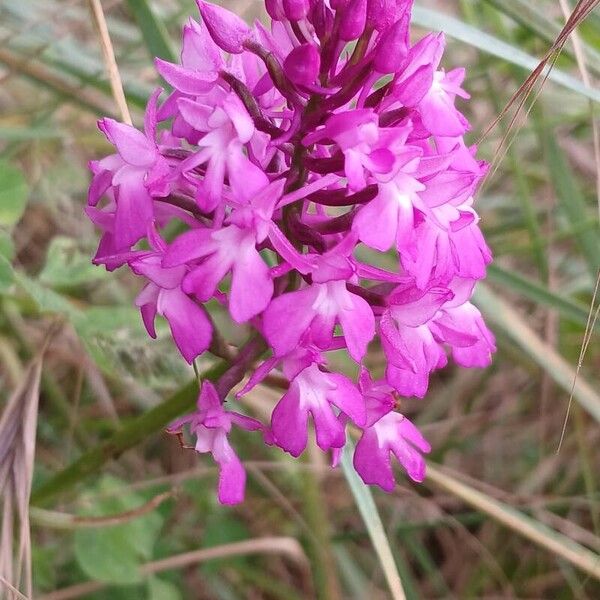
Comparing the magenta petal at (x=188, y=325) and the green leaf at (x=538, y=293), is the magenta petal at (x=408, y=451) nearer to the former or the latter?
the magenta petal at (x=188, y=325)

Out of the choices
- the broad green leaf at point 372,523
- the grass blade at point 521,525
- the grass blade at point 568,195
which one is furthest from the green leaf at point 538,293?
the broad green leaf at point 372,523

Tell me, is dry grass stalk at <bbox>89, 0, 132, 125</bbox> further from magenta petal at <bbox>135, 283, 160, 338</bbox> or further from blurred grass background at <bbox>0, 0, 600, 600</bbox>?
magenta petal at <bbox>135, 283, 160, 338</bbox>

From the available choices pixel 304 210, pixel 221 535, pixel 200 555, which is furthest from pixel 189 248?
pixel 221 535

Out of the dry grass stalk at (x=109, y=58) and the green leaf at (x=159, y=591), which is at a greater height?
the dry grass stalk at (x=109, y=58)

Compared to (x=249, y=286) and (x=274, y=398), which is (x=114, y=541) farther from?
(x=249, y=286)

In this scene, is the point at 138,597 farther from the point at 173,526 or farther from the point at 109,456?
the point at 109,456

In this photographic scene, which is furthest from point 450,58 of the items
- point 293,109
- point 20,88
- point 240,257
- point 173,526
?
point 240,257
